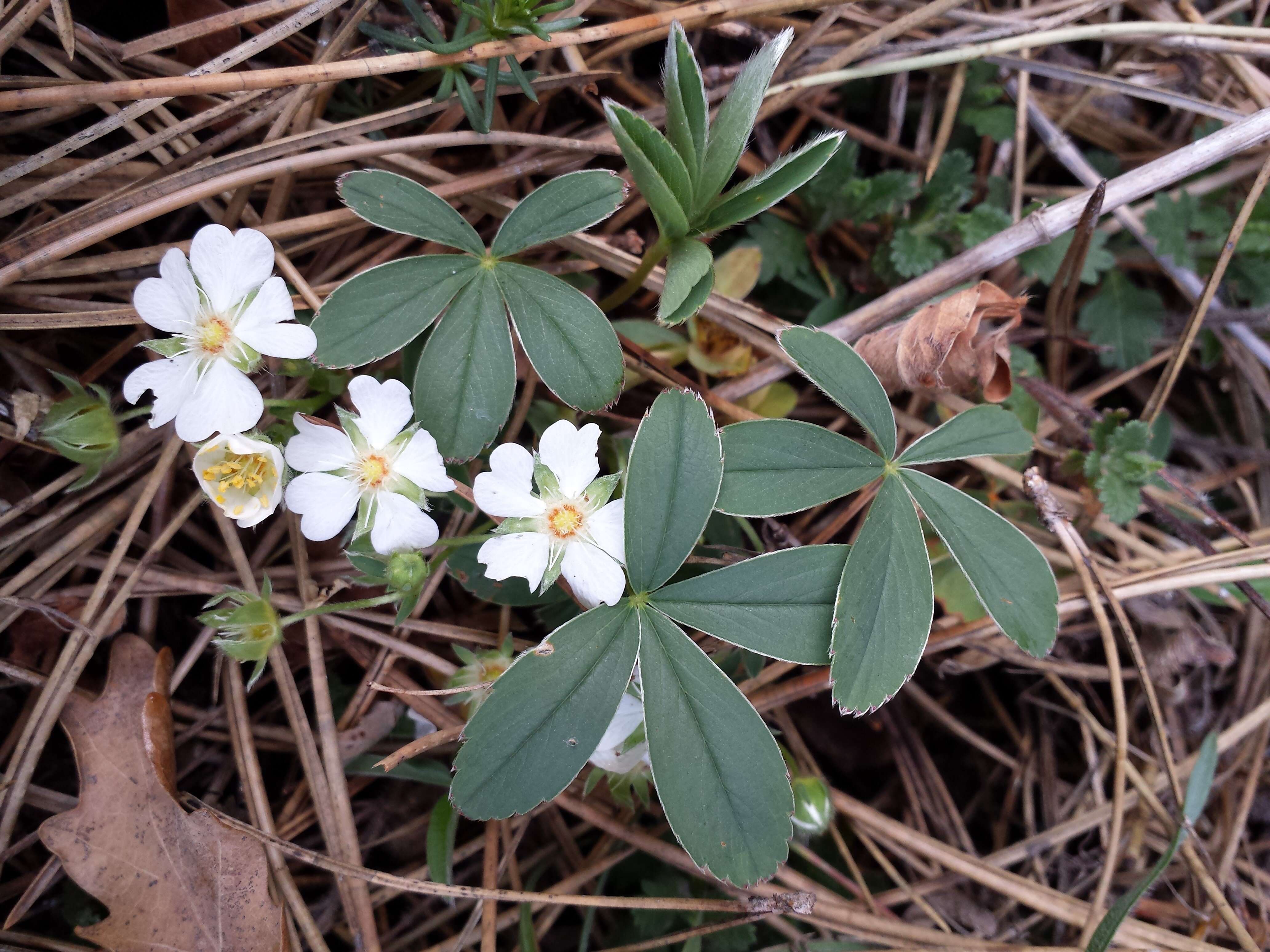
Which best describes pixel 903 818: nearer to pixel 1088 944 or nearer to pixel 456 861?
pixel 1088 944

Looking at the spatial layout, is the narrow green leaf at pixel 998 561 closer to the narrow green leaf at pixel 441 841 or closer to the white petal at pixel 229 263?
the narrow green leaf at pixel 441 841

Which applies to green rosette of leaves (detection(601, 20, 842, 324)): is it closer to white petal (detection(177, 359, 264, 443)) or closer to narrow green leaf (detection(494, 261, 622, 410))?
narrow green leaf (detection(494, 261, 622, 410))

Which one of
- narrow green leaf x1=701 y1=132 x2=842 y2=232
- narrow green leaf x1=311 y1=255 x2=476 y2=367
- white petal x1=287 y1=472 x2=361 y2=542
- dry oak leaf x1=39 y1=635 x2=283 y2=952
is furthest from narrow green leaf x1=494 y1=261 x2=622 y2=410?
dry oak leaf x1=39 y1=635 x2=283 y2=952

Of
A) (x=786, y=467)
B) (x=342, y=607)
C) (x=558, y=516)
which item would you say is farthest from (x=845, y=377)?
(x=342, y=607)

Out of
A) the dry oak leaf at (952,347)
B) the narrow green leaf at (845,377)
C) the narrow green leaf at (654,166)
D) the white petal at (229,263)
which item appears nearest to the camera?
the narrow green leaf at (654,166)

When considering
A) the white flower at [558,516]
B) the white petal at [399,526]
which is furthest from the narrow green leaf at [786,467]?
the white petal at [399,526]

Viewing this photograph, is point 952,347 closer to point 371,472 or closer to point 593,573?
point 593,573
